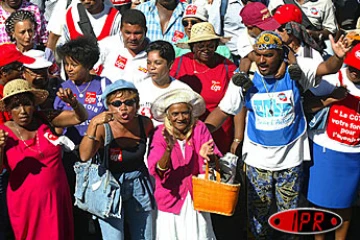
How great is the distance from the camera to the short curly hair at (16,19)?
6484mm

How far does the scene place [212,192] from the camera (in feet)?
15.7

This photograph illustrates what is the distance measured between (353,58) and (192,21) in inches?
71.8

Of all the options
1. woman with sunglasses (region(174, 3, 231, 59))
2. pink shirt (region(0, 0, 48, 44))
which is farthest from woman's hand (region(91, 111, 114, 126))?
pink shirt (region(0, 0, 48, 44))

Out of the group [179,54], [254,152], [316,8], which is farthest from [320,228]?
[316,8]

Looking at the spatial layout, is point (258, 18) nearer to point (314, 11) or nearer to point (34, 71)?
point (314, 11)

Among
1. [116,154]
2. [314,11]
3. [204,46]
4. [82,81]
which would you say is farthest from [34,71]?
[314,11]

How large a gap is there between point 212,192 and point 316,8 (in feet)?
11.2

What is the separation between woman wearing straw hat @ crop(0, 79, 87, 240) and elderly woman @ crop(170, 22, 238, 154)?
133 cm

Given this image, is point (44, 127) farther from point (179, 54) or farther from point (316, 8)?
point (316, 8)

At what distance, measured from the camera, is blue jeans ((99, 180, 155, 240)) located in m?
5.18

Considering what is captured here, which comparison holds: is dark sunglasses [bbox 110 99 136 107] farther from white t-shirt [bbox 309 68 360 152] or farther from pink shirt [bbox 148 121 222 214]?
white t-shirt [bbox 309 68 360 152]

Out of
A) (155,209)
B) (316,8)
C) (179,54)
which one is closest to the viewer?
(155,209)

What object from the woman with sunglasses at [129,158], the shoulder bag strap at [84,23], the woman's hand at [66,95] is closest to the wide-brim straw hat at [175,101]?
the woman with sunglasses at [129,158]

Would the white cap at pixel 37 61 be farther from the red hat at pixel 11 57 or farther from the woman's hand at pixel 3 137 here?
the woman's hand at pixel 3 137
